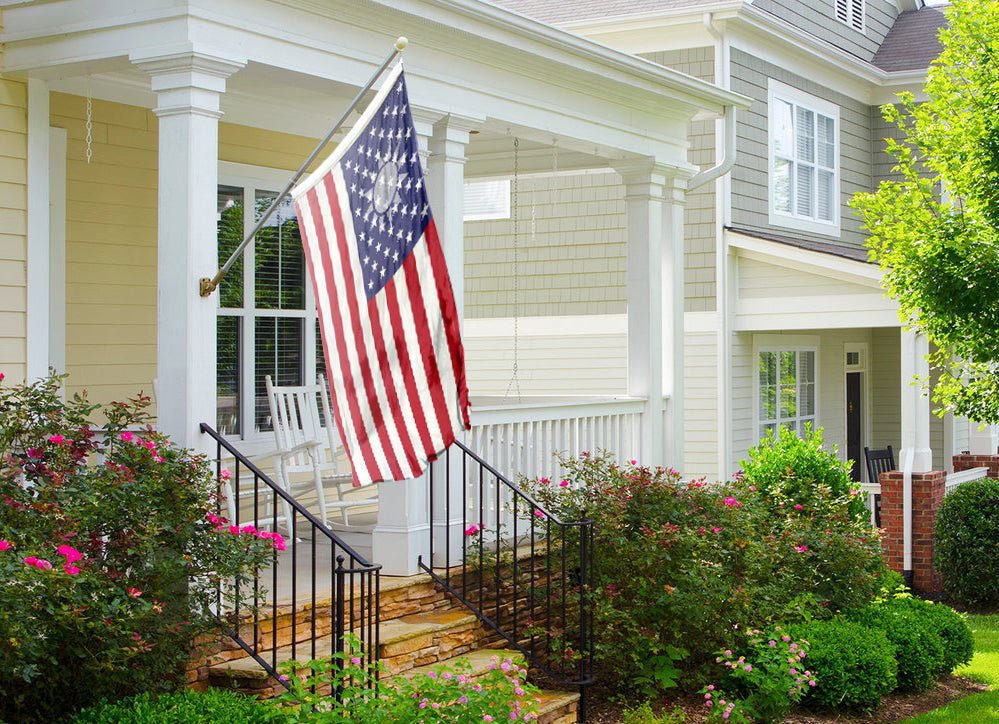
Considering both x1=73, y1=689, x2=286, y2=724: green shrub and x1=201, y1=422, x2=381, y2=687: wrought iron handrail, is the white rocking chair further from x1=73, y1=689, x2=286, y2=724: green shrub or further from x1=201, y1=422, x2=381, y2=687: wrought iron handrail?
x1=73, y1=689, x2=286, y2=724: green shrub

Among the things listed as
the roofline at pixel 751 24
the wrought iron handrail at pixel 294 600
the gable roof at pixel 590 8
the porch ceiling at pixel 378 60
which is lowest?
the wrought iron handrail at pixel 294 600

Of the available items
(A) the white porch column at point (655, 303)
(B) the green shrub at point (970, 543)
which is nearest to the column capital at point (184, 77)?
(A) the white porch column at point (655, 303)

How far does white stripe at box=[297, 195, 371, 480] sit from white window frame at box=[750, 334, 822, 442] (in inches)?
406

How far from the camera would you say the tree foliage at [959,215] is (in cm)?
1010

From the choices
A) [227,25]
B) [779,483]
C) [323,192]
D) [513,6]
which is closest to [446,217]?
[227,25]

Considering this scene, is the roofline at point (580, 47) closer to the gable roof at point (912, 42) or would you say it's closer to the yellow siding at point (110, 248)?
the yellow siding at point (110, 248)

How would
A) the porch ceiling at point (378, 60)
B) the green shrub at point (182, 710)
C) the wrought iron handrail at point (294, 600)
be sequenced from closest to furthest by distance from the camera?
the green shrub at point (182, 710) < the wrought iron handrail at point (294, 600) < the porch ceiling at point (378, 60)

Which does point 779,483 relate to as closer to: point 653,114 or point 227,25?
point 653,114

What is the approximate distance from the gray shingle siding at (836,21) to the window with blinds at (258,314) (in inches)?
294

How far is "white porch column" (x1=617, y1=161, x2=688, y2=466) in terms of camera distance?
981cm

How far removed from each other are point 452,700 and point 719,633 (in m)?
2.50

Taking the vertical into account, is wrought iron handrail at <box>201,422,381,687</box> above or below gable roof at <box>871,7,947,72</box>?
below

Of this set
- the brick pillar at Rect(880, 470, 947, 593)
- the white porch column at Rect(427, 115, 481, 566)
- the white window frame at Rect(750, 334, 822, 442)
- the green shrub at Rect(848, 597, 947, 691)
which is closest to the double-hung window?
the white window frame at Rect(750, 334, 822, 442)

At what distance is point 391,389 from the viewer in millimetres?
5273
